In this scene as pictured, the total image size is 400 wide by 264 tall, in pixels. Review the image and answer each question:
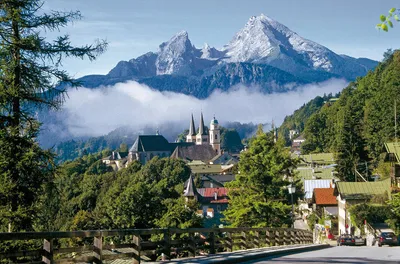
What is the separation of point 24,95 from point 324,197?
2740 inches

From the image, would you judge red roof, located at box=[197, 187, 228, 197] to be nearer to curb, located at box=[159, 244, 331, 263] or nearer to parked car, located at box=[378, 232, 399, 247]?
parked car, located at box=[378, 232, 399, 247]

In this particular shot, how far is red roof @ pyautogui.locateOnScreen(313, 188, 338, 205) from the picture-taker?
83.8 meters

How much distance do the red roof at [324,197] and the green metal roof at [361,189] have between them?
9596mm

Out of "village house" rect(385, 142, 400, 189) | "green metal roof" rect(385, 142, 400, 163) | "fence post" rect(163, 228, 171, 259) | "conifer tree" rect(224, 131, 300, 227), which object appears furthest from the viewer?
"green metal roof" rect(385, 142, 400, 163)

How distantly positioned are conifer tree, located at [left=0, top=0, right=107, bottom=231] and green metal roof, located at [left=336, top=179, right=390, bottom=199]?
5506 cm

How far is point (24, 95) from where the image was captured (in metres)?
19.7

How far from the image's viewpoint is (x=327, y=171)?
116 metres

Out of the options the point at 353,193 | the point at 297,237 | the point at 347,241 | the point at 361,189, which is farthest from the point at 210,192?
the point at 297,237

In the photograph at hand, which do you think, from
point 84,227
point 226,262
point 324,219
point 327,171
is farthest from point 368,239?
point 327,171

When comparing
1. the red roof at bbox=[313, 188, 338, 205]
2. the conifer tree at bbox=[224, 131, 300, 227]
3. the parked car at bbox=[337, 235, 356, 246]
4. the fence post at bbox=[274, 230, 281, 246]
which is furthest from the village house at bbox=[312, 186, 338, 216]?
the fence post at bbox=[274, 230, 281, 246]

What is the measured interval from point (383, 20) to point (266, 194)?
4454 cm

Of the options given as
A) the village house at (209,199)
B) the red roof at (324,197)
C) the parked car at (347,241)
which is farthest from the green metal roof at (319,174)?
the parked car at (347,241)

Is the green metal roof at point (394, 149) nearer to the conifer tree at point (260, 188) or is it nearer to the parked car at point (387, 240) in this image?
the conifer tree at point (260, 188)

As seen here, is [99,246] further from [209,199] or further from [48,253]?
[209,199]
